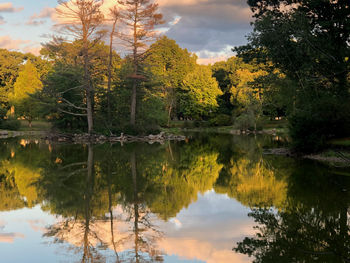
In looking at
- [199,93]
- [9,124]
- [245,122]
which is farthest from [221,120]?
[9,124]

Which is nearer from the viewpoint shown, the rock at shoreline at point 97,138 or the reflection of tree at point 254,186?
the reflection of tree at point 254,186

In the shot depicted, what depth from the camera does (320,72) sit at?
21.6m

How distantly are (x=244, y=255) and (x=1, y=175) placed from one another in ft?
36.0

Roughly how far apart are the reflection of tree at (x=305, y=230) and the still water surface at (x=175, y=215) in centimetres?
2

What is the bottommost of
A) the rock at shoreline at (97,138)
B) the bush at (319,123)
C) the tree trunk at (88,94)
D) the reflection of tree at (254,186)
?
the reflection of tree at (254,186)

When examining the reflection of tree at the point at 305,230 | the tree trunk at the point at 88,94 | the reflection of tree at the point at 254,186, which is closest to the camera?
the reflection of tree at the point at 305,230

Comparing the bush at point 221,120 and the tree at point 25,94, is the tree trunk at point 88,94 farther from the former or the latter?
the bush at point 221,120

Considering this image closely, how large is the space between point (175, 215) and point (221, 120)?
57.3 metres

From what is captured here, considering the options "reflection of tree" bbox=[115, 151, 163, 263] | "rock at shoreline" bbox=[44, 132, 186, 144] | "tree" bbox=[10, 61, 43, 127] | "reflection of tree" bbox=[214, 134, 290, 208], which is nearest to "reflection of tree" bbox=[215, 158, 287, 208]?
"reflection of tree" bbox=[214, 134, 290, 208]

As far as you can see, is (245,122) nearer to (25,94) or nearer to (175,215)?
(25,94)

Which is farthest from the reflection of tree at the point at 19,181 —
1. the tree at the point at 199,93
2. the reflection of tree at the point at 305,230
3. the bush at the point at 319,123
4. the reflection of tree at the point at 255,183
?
the tree at the point at 199,93

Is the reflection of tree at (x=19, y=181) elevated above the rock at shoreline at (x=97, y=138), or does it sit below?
below

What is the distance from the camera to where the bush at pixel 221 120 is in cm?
6506

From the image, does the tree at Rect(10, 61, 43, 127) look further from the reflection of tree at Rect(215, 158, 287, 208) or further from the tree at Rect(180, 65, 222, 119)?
the reflection of tree at Rect(215, 158, 287, 208)
